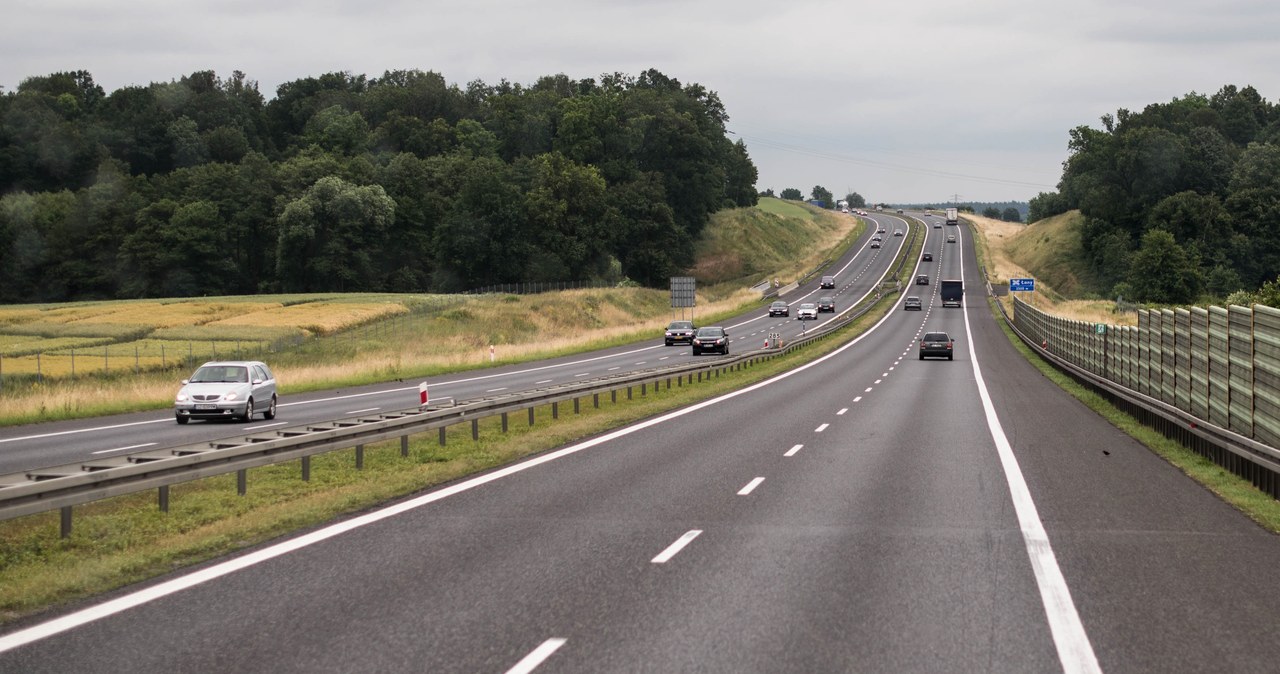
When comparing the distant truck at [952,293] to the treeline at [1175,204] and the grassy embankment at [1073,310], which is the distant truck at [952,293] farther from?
the treeline at [1175,204]

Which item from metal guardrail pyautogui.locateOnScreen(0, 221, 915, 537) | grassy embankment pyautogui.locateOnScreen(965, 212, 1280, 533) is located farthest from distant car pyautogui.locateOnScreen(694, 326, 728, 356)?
metal guardrail pyautogui.locateOnScreen(0, 221, 915, 537)

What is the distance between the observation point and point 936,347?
60.3 metres

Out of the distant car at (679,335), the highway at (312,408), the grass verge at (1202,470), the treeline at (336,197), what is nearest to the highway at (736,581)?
the grass verge at (1202,470)

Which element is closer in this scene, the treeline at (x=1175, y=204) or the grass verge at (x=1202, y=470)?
the grass verge at (x=1202, y=470)

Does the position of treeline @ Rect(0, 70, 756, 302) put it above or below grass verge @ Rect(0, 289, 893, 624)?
above

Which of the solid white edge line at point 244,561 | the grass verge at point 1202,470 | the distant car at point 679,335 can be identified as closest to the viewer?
the solid white edge line at point 244,561

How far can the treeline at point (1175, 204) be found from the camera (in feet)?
426

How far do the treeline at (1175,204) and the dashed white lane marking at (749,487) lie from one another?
122 m

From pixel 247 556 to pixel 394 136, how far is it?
165 meters

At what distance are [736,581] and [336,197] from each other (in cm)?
11834

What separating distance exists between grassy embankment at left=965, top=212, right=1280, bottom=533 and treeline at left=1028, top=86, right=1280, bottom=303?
4236 millimetres

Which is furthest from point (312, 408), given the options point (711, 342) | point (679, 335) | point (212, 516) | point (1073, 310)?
point (1073, 310)

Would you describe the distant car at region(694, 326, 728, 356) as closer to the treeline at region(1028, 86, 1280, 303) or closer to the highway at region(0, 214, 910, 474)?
the highway at region(0, 214, 910, 474)

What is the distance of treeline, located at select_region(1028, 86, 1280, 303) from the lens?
12988 centimetres
